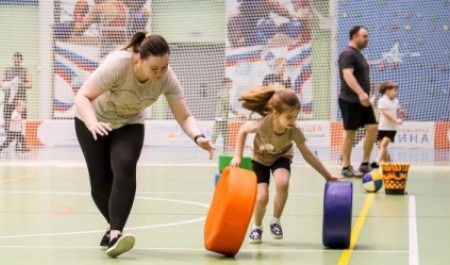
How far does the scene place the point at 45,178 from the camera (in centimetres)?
1270

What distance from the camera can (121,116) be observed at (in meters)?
6.18

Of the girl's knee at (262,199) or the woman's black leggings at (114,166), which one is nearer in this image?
the woman's black leggings at (114,166)

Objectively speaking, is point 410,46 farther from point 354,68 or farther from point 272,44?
point 354,68

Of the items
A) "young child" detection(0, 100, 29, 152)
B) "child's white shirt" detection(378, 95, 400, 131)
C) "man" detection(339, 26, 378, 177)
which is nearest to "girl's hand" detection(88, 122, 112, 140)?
"man" detection(339, 26, 378, 177)

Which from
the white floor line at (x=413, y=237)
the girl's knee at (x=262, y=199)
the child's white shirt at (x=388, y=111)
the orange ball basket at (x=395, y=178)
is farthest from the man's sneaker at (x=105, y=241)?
the child's white shirt at (x=388, y=111)

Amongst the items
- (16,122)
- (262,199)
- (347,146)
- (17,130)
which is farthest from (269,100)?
(17,130)

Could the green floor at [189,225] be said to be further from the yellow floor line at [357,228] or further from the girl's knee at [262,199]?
the girl's knee at [262,199]

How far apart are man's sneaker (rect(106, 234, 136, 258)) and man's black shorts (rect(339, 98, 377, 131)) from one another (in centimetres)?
693

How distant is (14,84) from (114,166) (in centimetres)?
1398

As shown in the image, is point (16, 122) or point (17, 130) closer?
point (16, 122)

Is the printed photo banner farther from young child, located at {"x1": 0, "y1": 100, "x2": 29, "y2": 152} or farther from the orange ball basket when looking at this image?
the orange ball basket

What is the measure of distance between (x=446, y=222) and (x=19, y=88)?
12.9 meters

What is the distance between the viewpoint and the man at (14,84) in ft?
61.3

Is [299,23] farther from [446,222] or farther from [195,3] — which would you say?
[446,222]
